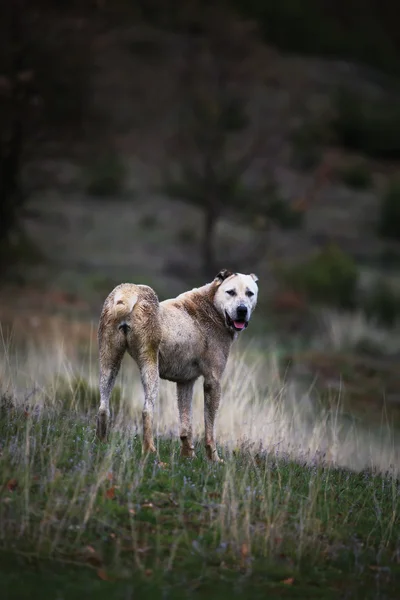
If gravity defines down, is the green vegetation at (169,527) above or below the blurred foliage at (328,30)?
below

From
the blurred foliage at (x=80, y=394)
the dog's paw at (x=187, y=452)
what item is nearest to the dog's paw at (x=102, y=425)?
the dog's paw at (x=187, y=452)

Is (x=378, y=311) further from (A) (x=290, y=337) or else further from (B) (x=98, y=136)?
(B) (x=98, y=136)

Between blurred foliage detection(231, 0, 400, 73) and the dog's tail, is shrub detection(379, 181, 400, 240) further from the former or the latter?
the dog's tail

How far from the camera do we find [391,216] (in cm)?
4775

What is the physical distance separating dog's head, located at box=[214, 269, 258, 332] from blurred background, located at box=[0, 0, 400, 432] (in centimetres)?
265

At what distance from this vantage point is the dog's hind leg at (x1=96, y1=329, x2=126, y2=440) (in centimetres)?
997

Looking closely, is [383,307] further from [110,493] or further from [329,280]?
[110,493]

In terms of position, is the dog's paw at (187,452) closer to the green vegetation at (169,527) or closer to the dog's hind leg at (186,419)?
the dog's hind leg at (186,419)

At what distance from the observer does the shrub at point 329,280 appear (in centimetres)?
3434

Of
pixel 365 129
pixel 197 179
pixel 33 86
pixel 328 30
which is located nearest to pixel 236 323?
pixel 33 86

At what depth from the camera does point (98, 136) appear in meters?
31.5

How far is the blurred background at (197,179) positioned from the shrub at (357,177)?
13 centimetres

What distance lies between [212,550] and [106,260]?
32.0m

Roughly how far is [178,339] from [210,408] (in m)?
0.98
